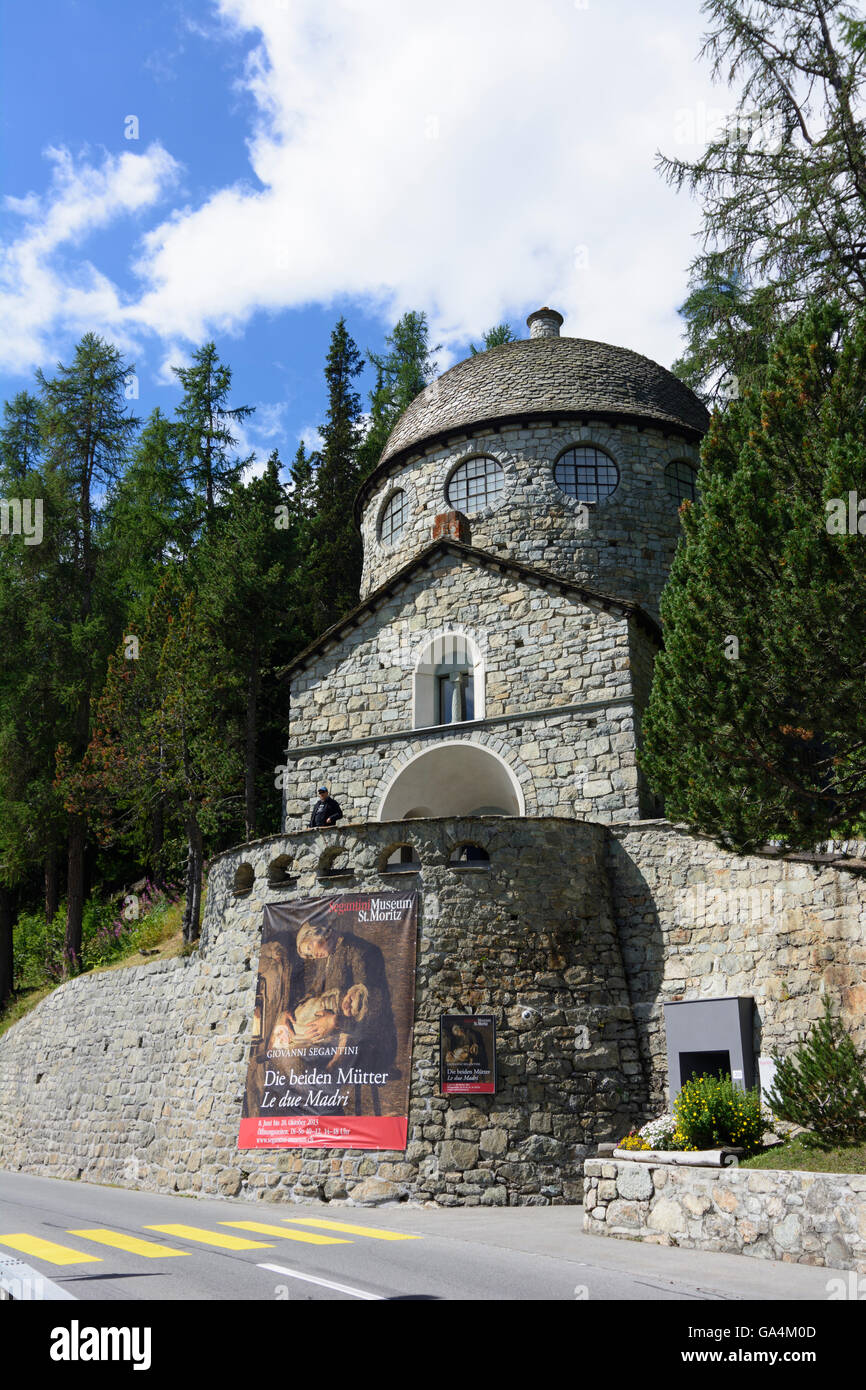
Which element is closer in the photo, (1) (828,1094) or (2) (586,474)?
(1) (828,1094)

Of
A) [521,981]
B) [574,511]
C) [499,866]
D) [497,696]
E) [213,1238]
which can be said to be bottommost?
[213,1238]

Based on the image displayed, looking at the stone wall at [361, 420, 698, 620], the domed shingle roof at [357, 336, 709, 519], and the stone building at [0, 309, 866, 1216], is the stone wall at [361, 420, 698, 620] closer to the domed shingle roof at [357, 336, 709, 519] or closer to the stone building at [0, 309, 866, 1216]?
the stone building at [0, 309, 866, 1216]

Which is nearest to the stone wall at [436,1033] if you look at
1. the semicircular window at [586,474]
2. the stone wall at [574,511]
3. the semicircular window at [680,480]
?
the stone wall at [574,511]

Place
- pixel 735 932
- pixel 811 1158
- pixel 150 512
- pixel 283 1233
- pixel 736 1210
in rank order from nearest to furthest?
1. pixel 736 1210
2. pixel 811 1158
3. pixel 283 1233
4. pixel 735 932
5. pixel 150 512

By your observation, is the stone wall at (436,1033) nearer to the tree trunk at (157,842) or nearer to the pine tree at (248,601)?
the pine tree at (248,601)

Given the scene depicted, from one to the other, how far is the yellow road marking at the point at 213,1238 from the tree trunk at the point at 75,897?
16.4 meters

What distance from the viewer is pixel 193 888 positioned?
22406 mm

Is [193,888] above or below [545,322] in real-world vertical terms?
below

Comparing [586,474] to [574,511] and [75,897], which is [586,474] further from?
[75,897]

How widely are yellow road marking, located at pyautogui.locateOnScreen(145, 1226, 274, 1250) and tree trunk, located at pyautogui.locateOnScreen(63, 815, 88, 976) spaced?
53.9 ft

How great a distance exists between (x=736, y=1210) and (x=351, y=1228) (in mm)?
4104

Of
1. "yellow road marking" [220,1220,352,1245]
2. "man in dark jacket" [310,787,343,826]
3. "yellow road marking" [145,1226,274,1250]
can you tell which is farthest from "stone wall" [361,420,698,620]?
"yellow road marking" [145,1226,274,1250]

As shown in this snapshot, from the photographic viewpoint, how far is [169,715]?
2291 cm

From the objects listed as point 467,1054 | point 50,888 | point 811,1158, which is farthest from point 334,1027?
point 50,888
